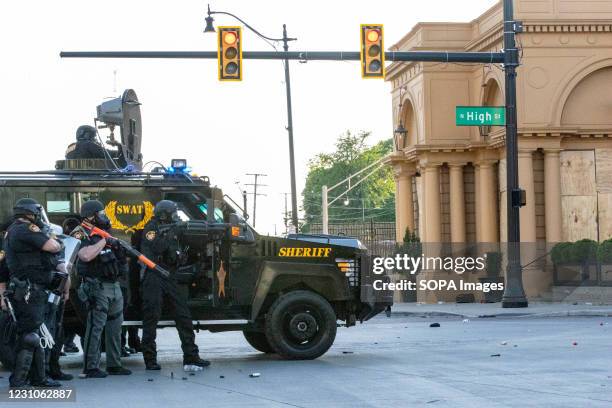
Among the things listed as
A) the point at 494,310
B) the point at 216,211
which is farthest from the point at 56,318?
the point at 494,310

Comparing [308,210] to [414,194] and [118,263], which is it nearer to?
[414,194]

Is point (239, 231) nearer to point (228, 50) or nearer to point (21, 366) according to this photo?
point (21, 366)

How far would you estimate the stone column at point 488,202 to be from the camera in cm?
3730

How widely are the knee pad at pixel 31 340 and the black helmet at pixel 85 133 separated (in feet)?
15.7

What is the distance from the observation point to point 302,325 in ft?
48.6

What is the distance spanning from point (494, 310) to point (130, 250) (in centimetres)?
1557

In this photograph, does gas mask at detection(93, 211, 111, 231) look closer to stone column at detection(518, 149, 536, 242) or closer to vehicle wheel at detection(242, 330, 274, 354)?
vehicle wheel at detection(242, 330, 274, 354)

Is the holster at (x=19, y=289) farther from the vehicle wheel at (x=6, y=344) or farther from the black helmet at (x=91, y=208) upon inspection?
the black helmet at (x=91, y=208)

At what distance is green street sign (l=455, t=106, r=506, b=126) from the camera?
86.4 ft

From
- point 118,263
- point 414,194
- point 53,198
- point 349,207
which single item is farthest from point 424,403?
point 349,207

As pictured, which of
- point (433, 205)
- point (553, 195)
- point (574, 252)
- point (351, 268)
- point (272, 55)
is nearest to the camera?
point (351, 268)

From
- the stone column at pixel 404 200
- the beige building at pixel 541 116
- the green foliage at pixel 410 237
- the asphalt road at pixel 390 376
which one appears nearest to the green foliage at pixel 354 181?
the stone column at pixel 404 200

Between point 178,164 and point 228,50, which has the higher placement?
point 228,50

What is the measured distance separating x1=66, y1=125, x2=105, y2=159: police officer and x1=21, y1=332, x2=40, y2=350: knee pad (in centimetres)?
455
